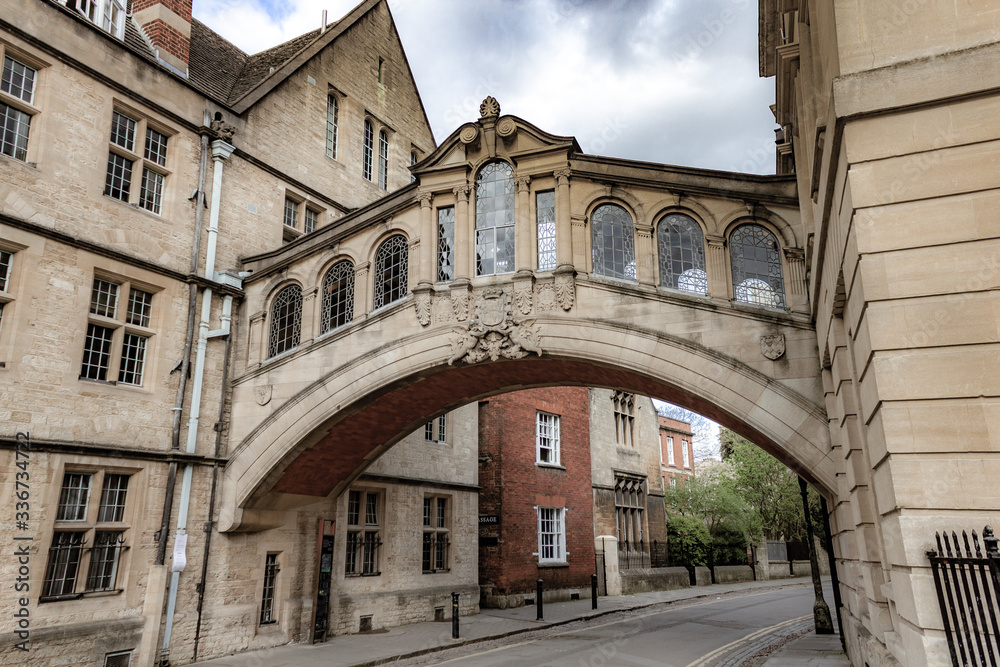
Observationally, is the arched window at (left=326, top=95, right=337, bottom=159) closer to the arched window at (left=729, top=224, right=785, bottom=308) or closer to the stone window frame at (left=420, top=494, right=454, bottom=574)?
the stone window frame at (left=420, top=494, right=454, bottom=574)

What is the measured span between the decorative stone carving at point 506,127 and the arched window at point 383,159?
8819 mm

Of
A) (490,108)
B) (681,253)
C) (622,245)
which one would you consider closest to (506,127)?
(490,108)

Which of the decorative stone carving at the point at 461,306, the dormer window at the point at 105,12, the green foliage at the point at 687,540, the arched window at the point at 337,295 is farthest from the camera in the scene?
the green foliage at the point at 687,540

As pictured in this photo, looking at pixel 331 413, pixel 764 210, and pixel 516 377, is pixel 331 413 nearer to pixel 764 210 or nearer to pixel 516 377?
pixel 516 377

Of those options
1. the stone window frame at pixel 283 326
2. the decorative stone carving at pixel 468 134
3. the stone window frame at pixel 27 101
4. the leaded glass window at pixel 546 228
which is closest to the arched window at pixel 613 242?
the leaded glass window at pixel 546 228

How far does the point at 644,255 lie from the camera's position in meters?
11.8

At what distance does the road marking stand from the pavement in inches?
38.6

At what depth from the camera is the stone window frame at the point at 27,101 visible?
11.7 meters

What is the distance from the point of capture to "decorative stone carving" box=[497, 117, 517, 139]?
12758mm

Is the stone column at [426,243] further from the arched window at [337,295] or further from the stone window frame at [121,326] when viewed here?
the stone window frame at [121,326]

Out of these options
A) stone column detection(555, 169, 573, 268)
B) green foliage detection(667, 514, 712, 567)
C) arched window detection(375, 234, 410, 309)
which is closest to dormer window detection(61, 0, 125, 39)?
arched window detection(375, 234, 410, 309)

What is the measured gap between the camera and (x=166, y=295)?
1375 cm

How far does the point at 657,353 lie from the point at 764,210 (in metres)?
2.82

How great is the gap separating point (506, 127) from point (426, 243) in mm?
2528
